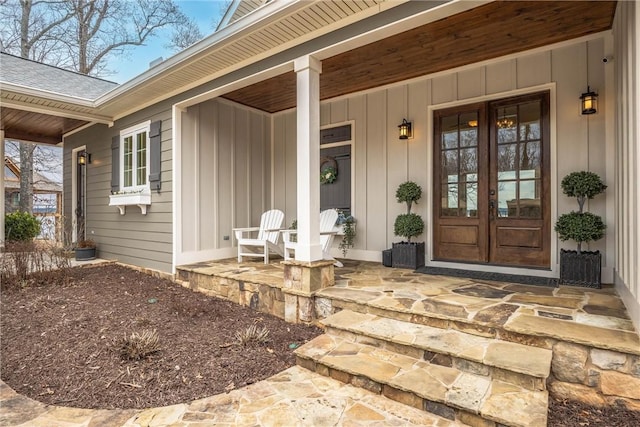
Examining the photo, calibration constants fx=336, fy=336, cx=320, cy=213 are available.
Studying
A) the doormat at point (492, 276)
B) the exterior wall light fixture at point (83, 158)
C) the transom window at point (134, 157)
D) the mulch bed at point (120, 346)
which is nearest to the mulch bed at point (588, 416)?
the doormat at point (492, 276)

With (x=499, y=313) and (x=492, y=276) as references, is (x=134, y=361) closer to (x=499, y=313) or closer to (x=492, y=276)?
(x=499, y=313)

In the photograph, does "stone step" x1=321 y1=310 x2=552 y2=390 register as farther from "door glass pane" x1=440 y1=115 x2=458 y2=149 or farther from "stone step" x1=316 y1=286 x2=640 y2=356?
"door glass pane" x1=440 y1=115 x2=458 y2=149

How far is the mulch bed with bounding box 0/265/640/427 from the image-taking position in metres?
2.14

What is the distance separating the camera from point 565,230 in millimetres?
3385

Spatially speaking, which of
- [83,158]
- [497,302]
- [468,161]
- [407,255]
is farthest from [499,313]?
[83,158]

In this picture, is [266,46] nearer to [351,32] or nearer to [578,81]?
[351,32]

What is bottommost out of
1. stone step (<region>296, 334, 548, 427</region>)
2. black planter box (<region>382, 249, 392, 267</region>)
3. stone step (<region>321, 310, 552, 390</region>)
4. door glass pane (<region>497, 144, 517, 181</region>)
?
stone step (<region>296, 334, 548, 427</region>)

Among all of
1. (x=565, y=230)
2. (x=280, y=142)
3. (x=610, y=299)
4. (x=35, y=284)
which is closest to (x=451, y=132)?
(x=565, y=230)

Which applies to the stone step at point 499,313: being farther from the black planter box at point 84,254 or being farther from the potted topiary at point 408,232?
the black planter box at point 84,254

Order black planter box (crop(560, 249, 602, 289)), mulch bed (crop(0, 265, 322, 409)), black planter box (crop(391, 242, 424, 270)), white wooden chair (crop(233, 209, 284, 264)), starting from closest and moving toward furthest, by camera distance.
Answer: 1. mulch bed (crop(0, 265, 322, 409))
2. black planter box (crop(560, 249, 602, 289))
3. black planter box (crop(391, 242, 424, 270))
4. white wooden chair (crop(233, 209, 284, 264))

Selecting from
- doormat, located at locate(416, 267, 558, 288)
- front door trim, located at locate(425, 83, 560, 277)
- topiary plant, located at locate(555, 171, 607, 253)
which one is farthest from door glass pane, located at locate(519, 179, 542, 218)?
doormat, located at locate(416, 267, 558, 288)

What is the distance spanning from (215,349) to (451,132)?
3802 mm

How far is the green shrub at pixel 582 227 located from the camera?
3.24m

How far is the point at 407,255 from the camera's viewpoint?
4.43 m
